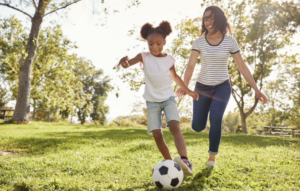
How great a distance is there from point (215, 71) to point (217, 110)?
29.4 inches

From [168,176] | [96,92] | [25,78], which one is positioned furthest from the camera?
[96,92]

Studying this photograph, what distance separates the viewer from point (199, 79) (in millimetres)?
4527

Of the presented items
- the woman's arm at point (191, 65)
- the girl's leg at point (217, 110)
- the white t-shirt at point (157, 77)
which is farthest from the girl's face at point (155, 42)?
the girl's leg at point (217, 110)

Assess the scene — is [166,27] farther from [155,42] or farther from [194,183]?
[194,183]

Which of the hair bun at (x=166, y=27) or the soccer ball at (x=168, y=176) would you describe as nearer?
the soccer ball at (x=168, y=176)

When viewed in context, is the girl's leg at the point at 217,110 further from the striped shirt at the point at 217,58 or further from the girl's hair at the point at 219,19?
the girl's hair at the point at 219,19

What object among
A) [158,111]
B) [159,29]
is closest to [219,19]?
[159,29]

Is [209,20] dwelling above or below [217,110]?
above

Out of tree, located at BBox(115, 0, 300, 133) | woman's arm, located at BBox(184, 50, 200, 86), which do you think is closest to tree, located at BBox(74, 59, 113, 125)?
tree, located at BBox(115, 0, 300, 133)

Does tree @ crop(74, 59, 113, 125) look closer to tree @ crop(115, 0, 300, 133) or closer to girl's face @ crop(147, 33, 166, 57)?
tree @ crop(115, 0, 300, 133)

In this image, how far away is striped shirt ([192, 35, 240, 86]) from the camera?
4.27 meters

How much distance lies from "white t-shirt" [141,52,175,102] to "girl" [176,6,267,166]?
83 cm

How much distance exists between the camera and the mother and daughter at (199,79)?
3734 millimetres

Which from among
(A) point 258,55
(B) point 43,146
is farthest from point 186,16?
(B) point 43,146
